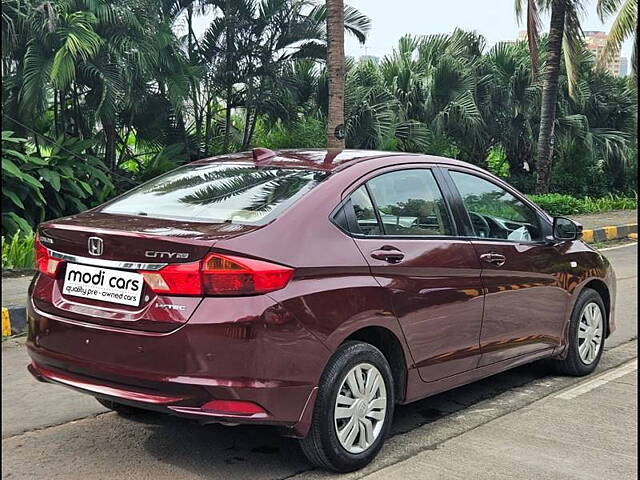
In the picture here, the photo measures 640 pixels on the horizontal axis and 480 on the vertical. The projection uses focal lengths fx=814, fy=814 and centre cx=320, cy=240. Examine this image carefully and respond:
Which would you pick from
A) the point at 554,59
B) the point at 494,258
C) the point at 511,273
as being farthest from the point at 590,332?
the point at 554,59

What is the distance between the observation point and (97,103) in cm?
1278

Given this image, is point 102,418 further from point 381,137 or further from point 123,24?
point 381,137

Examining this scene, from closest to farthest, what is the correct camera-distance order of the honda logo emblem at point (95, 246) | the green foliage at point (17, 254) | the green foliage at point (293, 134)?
the honda logo emblem at point (95, 246)
the green foliage at point (17, 254)
the green foliage at point (293, 134)

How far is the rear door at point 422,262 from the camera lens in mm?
3836

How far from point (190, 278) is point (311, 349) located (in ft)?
1.92

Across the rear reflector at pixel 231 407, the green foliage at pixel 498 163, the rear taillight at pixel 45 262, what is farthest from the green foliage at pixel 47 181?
the green foliage at pixel 498 163

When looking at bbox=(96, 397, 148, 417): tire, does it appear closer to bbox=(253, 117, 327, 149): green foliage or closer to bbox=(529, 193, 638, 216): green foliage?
bbox=(253, 117, 327, 149): green foliage

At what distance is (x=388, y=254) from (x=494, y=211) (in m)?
1.27

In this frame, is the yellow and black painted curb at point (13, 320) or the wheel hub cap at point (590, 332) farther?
the yellow and black painted curb at point (13, 320)

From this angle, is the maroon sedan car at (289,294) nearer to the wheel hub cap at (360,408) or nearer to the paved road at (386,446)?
the wheel hub cap at (360,408)

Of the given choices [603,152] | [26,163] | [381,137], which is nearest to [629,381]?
[26,163]

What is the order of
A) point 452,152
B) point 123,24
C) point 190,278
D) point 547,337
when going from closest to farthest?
point 190,278 < point 547,337 < point 123,24 < point 452,152

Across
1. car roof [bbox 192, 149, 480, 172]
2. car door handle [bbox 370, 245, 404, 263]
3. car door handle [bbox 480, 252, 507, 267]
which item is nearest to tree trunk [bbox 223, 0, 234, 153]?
car roof [bbox 192, 149, 480, 172]

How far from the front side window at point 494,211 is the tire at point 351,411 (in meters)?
1.17
